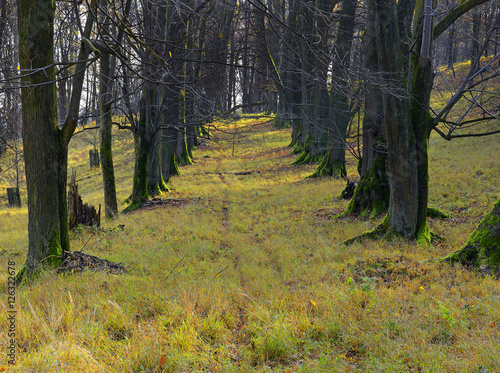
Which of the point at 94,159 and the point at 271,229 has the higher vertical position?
the point at 94,159

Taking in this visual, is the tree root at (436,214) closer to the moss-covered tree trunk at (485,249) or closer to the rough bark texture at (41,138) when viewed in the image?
the moss-covered tree trunk at (485,249)

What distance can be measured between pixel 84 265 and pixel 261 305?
10.1ft

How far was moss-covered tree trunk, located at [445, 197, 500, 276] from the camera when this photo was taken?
4.80 meters

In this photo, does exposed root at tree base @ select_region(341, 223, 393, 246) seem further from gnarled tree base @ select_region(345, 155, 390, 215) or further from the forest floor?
gnarled tree base @ select_region(345, 155, 390, 215)

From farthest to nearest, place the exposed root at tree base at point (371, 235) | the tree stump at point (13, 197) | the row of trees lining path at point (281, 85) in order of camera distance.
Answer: the tree stump at point (13, 197), the exposed root at tree base at point (371, 235), the row of trees lining path at point (281, 85)

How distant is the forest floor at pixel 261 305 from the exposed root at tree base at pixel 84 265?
0.22 metres

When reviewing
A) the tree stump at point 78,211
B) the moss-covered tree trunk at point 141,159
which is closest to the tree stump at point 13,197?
the moss-covered tree trunk at point 141,159

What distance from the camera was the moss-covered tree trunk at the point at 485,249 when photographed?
15.8 ft

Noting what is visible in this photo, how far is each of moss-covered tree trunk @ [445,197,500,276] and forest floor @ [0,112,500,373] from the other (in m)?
0.23

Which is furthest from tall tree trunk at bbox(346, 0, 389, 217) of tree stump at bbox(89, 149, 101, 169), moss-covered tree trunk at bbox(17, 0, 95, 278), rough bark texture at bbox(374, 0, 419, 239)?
tree stump at bbox(89, 149, 101, 169)

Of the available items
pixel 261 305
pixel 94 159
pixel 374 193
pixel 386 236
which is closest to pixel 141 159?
pixel 374 193

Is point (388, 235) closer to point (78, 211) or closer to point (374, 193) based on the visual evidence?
point (374, 193)

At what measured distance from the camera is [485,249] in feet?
16.2

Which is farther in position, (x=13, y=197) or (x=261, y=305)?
(x=13, y=197)
